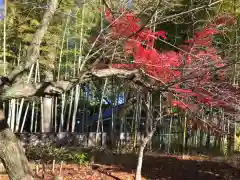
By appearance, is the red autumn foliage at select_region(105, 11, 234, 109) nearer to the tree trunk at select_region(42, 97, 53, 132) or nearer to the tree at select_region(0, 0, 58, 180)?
the tree at select_region(0, 0, 58, 180)

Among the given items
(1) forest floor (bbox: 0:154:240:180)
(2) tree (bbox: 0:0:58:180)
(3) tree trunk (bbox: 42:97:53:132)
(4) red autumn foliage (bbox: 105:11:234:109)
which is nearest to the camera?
(2) tree (bbox: 0:0:58:180)

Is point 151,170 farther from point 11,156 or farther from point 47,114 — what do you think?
point 47,114

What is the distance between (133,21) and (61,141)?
5.96 meters

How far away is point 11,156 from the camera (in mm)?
3350

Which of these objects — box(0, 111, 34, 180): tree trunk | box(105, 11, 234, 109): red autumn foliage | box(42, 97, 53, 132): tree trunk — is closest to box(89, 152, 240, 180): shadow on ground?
box(105, 11, 234, 109): red autumn foliage

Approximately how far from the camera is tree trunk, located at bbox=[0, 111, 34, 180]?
3.34 meters

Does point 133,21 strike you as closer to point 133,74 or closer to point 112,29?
point 112,29

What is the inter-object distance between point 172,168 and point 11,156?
200 inches

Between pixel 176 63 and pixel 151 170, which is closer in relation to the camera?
pixel 176 63

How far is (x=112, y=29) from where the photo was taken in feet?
16.3

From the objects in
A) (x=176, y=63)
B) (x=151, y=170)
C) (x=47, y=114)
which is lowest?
(x=151, y=170)

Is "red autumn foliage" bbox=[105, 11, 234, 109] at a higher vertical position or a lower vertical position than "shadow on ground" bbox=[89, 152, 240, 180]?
higher

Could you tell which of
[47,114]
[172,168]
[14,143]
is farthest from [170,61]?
[47,114]

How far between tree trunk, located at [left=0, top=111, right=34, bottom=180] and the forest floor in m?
2.82
